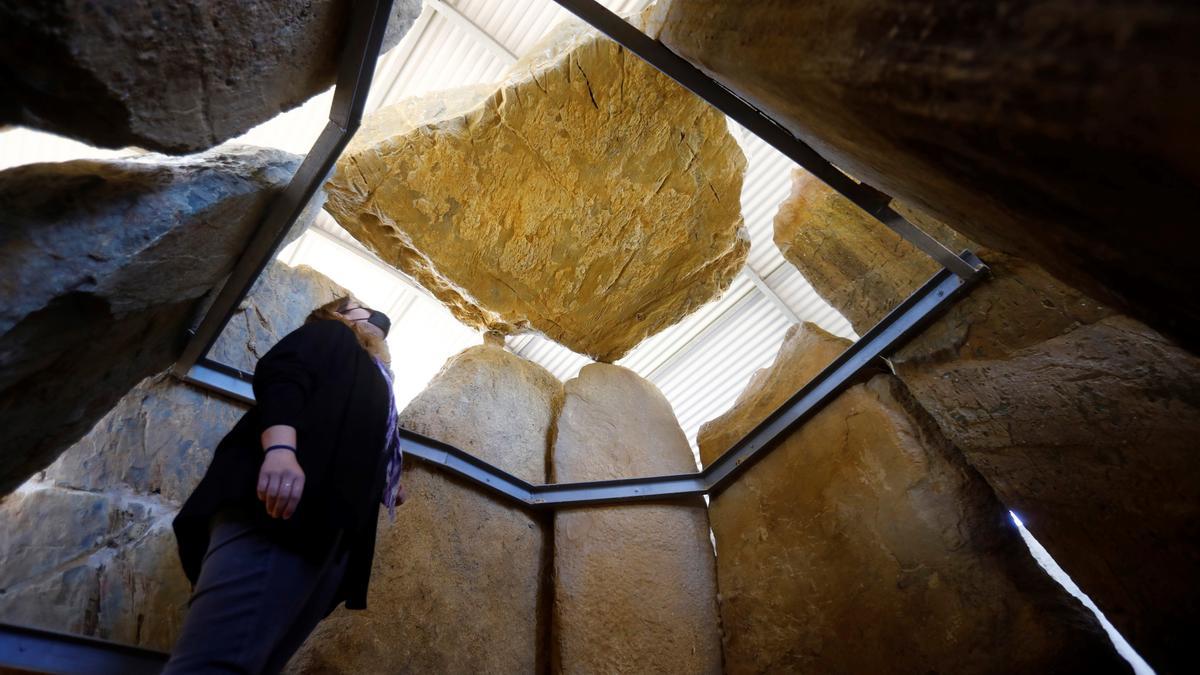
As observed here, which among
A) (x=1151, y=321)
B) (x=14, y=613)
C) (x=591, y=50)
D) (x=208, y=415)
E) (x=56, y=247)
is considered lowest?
(x=1151, y=321)

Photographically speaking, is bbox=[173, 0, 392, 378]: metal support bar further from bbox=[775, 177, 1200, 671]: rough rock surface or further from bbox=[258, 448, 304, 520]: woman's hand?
bbox=[775, 177, 1200, 671]: rough rock surface

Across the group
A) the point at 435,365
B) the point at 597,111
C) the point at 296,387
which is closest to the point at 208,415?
the point at 296,387

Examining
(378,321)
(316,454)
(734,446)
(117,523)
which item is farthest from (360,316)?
(734,446)

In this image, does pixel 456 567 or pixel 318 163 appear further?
pixel 456 567

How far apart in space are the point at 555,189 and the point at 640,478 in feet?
5.55

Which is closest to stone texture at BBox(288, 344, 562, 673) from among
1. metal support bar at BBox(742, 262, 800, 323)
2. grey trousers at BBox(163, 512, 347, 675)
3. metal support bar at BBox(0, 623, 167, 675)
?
metal support bar at BBox(0, 623, 167, 675)

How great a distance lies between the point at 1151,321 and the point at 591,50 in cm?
311

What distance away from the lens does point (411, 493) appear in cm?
348

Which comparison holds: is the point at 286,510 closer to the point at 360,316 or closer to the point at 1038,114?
the point at 360,316

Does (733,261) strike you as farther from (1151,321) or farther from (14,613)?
(14,613)

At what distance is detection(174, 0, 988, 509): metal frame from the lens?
225 centimetres

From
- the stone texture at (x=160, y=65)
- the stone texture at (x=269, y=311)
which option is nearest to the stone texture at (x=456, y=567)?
the stone texture at (x=269, y=311)

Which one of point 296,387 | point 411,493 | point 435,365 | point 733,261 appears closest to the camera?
point 296,387

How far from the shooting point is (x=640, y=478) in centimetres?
393
